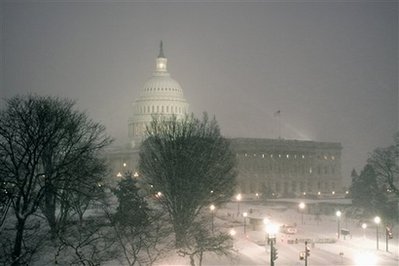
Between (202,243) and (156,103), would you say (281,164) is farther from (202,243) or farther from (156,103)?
(202,243)

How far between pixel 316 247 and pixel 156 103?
383 feet

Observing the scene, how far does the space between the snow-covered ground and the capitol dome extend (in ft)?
318

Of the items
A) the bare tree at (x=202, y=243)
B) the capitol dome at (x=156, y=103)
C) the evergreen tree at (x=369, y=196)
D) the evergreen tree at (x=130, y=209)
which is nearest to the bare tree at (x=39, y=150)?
the evergreen tree at (x=130, y=209)

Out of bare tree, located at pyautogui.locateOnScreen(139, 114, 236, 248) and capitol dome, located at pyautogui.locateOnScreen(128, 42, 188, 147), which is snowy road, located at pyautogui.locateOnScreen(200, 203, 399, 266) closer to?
bare tree, located at pyautogui.locateOnScreen(139, 114, 236, 248)

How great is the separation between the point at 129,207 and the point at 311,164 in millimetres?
96813

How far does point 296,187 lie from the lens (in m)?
122

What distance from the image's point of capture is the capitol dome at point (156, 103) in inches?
5965

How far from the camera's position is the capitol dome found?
5965 inches

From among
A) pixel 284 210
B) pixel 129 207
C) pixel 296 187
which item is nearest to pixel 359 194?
pixel 284 210

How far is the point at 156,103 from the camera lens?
15475 centimetres

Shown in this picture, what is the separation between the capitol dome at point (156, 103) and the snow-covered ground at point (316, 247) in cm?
9687

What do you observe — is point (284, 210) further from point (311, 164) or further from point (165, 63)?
point (165, 63)

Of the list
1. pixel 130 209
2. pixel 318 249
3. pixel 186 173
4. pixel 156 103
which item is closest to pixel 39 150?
pixel 130 209

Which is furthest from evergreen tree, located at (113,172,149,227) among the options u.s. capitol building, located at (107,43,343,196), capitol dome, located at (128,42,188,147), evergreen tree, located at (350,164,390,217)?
capitol dome, located at (128,42,188,147)
